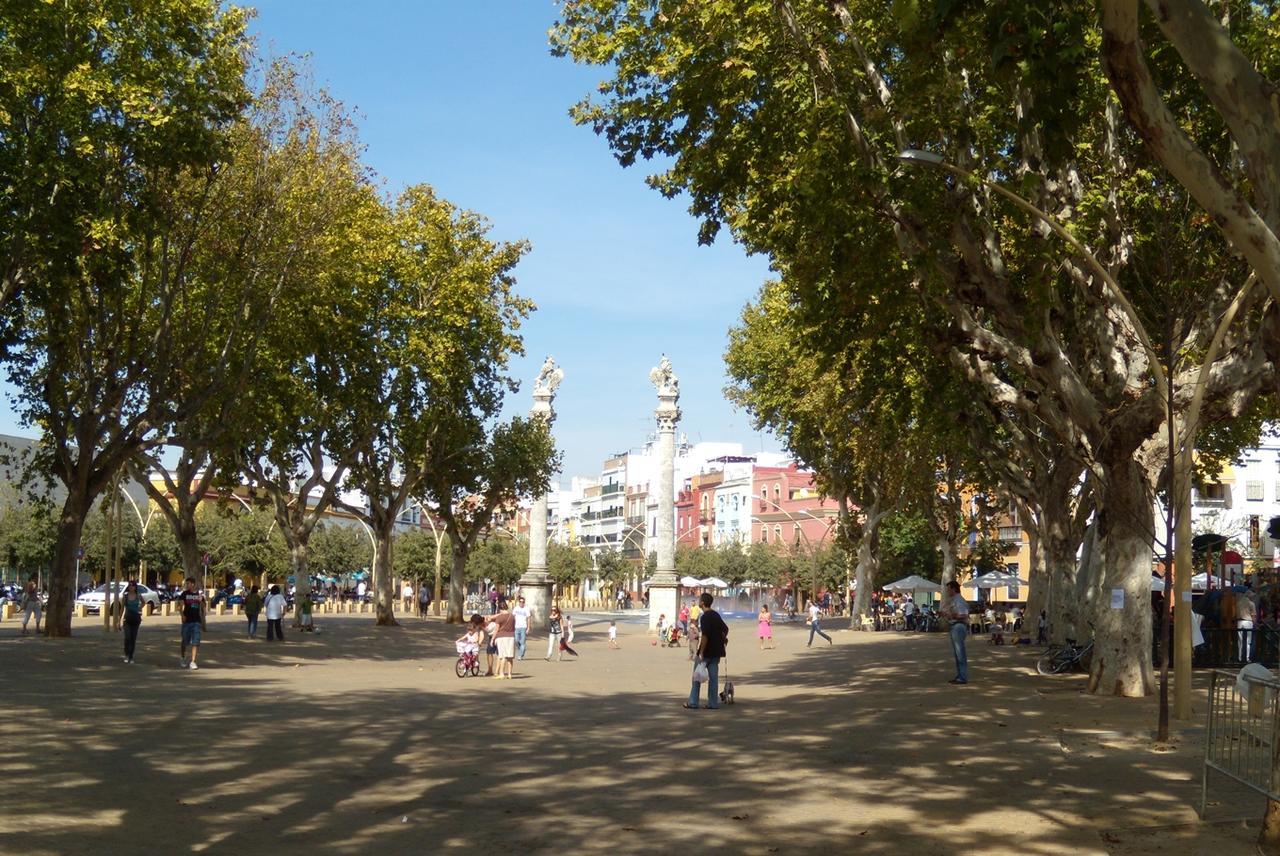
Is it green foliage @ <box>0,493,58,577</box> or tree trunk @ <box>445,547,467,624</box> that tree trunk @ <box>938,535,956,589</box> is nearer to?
tree trunk @ <box>445,547,467,624</box>

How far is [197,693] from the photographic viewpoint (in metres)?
21.4

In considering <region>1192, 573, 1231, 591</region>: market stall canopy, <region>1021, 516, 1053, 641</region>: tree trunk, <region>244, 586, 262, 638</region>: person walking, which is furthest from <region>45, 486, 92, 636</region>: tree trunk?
<region>1192, 573, 1231, 591</region>: market stall canopy

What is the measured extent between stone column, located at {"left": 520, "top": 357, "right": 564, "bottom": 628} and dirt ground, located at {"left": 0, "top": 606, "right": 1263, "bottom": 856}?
27.5m

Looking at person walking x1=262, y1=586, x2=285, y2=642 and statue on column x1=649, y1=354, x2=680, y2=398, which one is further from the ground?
statue on column x1=649, y1=354, x2=680, y2=398

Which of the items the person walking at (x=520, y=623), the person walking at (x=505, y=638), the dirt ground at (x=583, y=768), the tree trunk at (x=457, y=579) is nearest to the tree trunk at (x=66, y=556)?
the dirt ground at (x=583, y=768)

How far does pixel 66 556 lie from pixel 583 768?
808 inches

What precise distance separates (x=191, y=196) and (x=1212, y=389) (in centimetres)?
2116

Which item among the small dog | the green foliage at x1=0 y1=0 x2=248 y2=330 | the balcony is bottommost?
the small dog

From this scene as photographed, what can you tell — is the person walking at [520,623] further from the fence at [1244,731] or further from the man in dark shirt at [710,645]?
the fence at [1244,731]

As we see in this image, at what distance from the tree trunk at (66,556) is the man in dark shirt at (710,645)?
15605 mm

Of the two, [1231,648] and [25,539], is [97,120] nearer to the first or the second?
[1231,648]

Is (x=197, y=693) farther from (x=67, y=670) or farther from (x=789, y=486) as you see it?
(x=789, y=486)

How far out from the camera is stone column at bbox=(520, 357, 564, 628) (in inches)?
2108

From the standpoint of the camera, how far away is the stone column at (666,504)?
2141 inches
